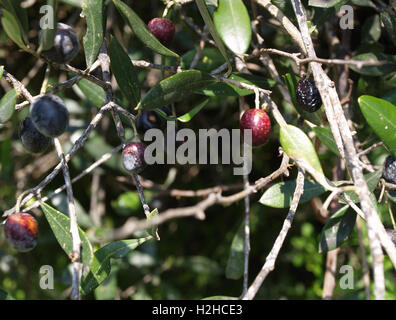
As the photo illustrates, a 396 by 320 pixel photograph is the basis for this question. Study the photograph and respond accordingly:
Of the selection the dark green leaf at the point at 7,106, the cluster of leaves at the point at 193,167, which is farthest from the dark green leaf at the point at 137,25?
the dark green leaf at the point at 7,106

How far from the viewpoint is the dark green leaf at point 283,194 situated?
1396 millimetres

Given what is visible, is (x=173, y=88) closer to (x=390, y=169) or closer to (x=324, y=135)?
(x=324, y=135)

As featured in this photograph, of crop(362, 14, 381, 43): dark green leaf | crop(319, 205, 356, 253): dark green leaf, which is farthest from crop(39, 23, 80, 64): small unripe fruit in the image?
crop(362, 14, 381, 43): dark green leaf

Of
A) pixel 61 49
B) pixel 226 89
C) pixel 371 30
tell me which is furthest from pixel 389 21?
pixel 61 49

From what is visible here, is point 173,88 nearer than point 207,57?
Yes

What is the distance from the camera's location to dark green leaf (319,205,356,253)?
1.44 metres

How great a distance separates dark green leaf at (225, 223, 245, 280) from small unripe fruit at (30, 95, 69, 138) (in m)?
0.94

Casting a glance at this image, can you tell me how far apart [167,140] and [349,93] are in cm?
72

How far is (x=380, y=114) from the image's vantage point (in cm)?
122

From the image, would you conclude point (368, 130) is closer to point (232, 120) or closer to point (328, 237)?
point (328, 237)

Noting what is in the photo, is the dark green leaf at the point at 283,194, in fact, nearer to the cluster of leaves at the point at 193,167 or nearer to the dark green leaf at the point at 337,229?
the cluster of leaves at the point at 193,167

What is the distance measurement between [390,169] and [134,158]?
75cm

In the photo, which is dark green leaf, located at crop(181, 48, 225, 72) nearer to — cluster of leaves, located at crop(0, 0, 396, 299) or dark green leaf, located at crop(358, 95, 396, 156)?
cluster of leaves, located at crop(0, 0, 396, 299)
